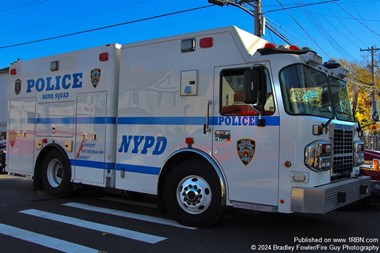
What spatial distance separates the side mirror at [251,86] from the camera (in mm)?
5539

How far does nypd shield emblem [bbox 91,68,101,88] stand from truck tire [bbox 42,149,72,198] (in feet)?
5.81

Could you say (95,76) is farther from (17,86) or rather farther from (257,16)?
(257,16)

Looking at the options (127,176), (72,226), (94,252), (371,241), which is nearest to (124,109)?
(127,176)

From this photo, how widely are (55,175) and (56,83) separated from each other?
2.05 m

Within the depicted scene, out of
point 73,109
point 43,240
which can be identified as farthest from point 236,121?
point 73,109

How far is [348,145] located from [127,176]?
383 cm

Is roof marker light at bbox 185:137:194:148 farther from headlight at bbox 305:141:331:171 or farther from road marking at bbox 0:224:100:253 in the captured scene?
road marking at bbox 0:224:100:253

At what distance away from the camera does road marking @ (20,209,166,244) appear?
579 centimetres

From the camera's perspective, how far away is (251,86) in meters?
5.54

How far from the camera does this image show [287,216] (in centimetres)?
739

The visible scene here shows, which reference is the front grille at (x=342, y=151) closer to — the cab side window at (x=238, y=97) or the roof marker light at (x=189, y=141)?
the cab side window at (x=238, y=97)

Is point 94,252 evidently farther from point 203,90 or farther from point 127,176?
point 203,90

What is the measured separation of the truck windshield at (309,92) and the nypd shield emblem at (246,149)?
2.38 feet

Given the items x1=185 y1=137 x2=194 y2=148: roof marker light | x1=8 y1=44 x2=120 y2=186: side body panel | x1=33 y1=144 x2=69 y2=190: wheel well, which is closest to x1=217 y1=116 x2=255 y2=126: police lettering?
x1=185 y1=137 x2=194 y2=148: roof marker light
